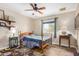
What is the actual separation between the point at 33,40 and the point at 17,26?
42cm

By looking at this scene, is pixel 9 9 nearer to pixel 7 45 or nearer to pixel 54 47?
pixel 7 45

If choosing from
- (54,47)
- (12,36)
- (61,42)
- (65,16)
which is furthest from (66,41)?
(12,36)

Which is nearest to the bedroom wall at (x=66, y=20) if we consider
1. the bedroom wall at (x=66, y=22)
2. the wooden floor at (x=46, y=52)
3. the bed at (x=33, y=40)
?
the bedroom wall at (x=66, y=22)

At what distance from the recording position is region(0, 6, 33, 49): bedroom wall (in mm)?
1900

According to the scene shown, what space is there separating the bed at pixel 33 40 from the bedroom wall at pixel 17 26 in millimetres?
158

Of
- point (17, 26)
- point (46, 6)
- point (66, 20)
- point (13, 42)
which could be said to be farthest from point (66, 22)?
point (13, 42)

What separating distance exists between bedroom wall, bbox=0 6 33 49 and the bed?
158 millimetres

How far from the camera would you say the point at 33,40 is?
193 cm

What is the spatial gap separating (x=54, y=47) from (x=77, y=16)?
0.74 m

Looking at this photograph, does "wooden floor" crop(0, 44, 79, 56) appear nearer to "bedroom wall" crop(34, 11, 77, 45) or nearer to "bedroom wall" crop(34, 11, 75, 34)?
"bedroom wall" crop(34, 11, 77, 45)

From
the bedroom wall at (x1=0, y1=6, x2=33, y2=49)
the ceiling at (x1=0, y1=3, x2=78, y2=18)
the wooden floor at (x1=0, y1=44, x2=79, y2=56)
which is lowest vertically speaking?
the wooden floor at (x1=0, y1=44, x2=79, y2=56)

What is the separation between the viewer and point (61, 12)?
6.33ft

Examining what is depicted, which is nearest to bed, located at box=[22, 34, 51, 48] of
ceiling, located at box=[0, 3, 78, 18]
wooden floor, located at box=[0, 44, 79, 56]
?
wooden floor, located at box=[0, 44, 79, 56]

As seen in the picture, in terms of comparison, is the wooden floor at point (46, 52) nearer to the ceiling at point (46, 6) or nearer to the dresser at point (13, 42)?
the dresser at point (13, 42)
